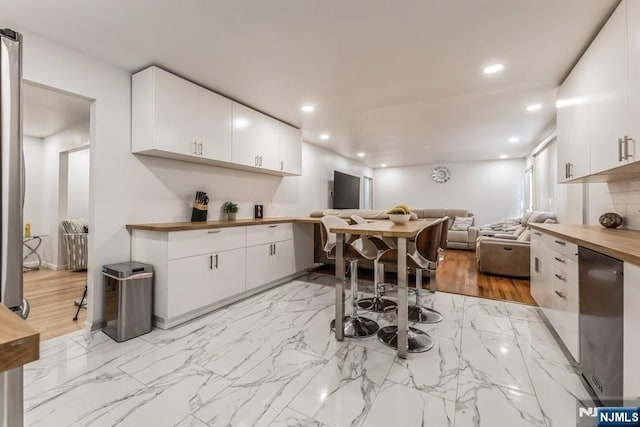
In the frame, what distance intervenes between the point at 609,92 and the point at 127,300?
12.7 feet

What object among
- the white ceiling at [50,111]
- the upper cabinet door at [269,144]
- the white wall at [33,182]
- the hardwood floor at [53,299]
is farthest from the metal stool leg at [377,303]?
the white wall at [33,182]

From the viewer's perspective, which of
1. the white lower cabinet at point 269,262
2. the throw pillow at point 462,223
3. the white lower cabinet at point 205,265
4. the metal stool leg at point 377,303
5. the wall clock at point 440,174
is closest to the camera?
the white lower cabinet at point 205,265

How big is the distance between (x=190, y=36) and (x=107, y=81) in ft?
3.41

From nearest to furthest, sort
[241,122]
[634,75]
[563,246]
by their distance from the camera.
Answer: [634,75]
[563,246]
[241,122]

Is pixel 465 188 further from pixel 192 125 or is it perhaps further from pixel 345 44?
pixel 192 125

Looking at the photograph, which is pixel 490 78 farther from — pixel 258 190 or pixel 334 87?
pixel 258 190

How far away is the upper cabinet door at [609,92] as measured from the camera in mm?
1730

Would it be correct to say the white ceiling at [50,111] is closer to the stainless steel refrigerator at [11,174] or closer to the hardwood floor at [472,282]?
the stainless steel refrigerator at [11,174]

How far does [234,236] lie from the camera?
311cm

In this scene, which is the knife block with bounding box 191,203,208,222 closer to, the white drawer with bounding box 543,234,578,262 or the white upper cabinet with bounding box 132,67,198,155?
the white upper cabinet with bounding box 132,67,198,155

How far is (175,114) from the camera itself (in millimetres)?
2771

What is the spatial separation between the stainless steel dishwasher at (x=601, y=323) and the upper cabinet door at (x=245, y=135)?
3319 millimetres

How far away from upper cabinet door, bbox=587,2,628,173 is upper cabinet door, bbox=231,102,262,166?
132 inches

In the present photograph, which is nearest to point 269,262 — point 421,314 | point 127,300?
point 127,300
